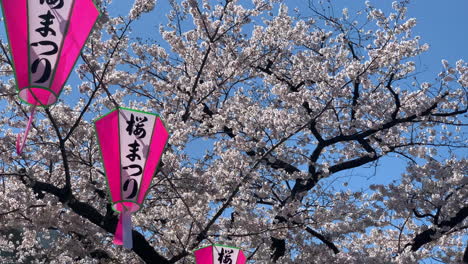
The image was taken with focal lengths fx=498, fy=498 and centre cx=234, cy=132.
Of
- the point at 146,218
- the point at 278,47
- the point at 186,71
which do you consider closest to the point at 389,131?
the point at 278,47

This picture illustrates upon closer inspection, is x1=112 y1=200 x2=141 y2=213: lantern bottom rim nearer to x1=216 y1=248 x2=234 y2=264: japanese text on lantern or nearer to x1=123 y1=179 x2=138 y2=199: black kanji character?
x1=123 y1=179 x2=138 y2=199: black kanji character

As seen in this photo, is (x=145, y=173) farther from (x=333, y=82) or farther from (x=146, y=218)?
(x=333, y=82)

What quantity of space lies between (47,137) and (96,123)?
3.89 m

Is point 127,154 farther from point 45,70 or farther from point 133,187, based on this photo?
point 45,70

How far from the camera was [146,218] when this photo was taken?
28.1ft

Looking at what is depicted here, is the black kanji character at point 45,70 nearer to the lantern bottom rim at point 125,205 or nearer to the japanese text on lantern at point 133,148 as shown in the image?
the japanese text on lantern at point 133,148

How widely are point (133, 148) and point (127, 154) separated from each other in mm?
90

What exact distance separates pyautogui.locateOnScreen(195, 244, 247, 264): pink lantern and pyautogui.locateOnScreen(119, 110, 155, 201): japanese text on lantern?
2237 millimetres

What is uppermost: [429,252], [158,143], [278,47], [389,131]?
[278,47]

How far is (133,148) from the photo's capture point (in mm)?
5211

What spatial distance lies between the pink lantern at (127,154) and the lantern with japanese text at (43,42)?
2.31 ft

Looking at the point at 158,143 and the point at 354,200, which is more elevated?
the point at 354,200

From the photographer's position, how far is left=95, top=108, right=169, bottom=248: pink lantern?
514 cm

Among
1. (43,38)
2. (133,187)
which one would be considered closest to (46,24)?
(43,38)
